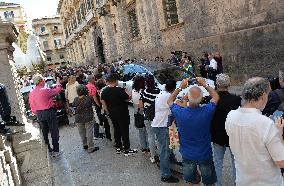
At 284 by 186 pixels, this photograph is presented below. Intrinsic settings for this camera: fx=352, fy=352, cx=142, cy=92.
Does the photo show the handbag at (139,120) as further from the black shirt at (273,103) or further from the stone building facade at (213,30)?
the stone building facade at (213,30)

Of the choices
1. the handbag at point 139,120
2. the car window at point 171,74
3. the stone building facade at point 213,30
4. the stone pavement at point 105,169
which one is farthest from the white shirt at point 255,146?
the stone building facade at point 213,30

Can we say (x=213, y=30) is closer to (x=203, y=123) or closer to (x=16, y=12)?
(x=203, y=123)

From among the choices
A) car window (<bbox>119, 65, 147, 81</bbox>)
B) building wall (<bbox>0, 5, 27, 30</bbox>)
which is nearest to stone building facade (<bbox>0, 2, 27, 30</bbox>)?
building wall (<bbox>0, 5, 27, 30</bbox>)

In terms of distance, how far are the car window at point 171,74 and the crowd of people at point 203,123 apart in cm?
362

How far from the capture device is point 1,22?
5.80 m

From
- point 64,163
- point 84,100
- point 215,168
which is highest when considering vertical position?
point 84,100

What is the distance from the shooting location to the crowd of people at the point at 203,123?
2.79 meters

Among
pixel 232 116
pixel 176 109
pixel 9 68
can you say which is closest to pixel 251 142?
pixel 232 116

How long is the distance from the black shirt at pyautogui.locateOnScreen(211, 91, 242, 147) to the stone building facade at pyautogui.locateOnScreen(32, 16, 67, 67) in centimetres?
8687

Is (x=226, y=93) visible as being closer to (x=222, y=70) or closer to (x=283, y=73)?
(x=283, y=73)

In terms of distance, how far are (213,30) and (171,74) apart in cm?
401

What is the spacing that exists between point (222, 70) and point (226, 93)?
857 centimetres

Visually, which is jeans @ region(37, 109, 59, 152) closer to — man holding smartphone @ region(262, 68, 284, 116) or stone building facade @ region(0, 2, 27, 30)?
man holding smartphone @ region(262, 68, 284, 116)

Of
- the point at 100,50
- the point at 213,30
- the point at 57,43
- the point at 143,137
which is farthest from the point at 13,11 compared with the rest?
the point at 143,137
